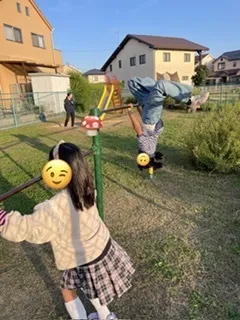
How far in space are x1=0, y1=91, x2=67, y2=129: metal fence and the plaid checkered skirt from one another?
428 inches

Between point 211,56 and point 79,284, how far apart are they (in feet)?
196

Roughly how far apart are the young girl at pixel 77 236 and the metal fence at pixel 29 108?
35.7ft

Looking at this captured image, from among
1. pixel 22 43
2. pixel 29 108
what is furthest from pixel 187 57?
pixel 29 108

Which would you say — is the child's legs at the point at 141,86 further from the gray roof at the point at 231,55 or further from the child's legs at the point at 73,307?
the gray roof at the point at 231,55

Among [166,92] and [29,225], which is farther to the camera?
[166,92]

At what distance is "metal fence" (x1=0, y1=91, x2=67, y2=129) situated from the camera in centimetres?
1171

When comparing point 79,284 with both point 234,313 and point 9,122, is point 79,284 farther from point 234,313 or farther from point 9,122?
point 9,122

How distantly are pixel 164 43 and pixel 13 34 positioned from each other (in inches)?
678

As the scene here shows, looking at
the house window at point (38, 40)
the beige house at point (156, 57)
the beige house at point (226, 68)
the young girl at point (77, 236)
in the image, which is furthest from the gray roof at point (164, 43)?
the young girl at point (77, 236)

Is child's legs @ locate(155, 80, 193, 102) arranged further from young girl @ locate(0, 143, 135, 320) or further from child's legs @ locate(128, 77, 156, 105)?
young girl @ locate(0, 143, 135, 320)

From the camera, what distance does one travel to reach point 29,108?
13.2m

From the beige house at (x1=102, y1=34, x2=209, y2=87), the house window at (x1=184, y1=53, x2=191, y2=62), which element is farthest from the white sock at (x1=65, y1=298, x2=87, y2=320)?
the house window at (x1=184, y1=53, x2=191, y2=62)

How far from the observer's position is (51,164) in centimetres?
121

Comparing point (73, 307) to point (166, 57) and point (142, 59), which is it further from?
point (142, 59)
